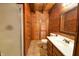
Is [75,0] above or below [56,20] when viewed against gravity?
above

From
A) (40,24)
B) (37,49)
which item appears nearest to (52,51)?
(37,49)

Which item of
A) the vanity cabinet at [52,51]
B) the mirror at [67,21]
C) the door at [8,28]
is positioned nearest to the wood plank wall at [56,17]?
the mirror at [67,21]

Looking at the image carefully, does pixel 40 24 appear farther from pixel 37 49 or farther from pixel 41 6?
pixel 37 49

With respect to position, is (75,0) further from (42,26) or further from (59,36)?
(59,36)

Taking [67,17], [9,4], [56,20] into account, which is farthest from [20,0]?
[67,17]

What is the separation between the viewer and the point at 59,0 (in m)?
1.14

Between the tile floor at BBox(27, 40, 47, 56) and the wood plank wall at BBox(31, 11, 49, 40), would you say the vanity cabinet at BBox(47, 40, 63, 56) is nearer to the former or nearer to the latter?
the tile floor at BBox(27, 40, 47, 56)

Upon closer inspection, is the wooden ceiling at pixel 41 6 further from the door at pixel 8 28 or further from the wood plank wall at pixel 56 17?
the door at pixel 8 28

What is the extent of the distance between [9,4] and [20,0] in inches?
5.7

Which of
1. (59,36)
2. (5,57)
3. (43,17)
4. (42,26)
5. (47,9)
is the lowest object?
(5,57)

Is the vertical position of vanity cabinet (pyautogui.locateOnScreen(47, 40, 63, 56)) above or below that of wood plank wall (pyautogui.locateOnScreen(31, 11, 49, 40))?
below

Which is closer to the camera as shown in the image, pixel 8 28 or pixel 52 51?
pixel 8 28

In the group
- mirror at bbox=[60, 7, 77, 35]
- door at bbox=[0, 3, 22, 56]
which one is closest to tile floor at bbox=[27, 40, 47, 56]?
door at bbox=[0, 3, 22, 56]

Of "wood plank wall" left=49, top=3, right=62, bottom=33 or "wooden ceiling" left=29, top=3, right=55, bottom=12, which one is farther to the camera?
"wood plank wall" left=49, top=3, right=62, bottom=33
